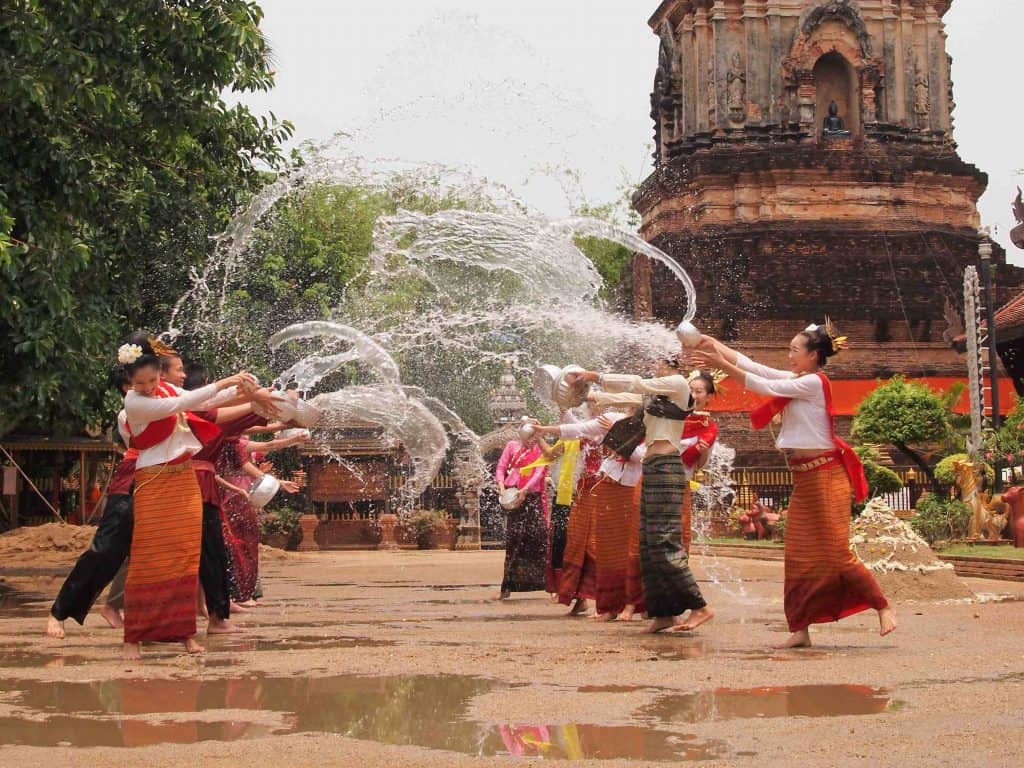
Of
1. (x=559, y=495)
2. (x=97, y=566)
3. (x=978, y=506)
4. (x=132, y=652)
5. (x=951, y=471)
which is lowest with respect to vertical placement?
(x=132, y=652)

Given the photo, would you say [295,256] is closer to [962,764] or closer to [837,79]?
[837,79]

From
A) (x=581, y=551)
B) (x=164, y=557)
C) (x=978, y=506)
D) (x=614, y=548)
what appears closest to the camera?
(x=164, y=557)

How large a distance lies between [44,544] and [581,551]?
1433 centimetres

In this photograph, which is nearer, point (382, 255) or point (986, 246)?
point (382, 255)

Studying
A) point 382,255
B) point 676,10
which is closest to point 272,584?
point 382,255

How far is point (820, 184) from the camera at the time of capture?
36.8m

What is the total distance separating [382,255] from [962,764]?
38.6 ft

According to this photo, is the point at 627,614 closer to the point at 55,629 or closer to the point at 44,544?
the point at 55,629

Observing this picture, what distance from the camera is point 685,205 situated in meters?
37.5

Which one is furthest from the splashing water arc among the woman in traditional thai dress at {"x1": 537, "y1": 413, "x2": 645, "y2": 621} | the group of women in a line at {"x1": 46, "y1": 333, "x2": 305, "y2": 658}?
the group of women in a line at {"x1": 46, "y1": 333, "x2": 305, "y2": 658}

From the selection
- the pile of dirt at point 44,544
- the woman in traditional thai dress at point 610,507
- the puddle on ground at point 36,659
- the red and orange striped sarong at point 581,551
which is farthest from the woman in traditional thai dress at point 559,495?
the pile of dirt at point 44,544

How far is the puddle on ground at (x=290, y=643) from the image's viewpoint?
853 centimetres

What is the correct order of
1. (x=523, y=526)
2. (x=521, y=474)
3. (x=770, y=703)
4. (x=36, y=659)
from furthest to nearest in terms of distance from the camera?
1. (x=523, y=526)
2. (x=521, y=474)
3. (x=36, y=659)
4. (x=770, y=703)

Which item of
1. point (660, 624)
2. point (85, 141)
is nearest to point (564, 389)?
point (660, 624)
